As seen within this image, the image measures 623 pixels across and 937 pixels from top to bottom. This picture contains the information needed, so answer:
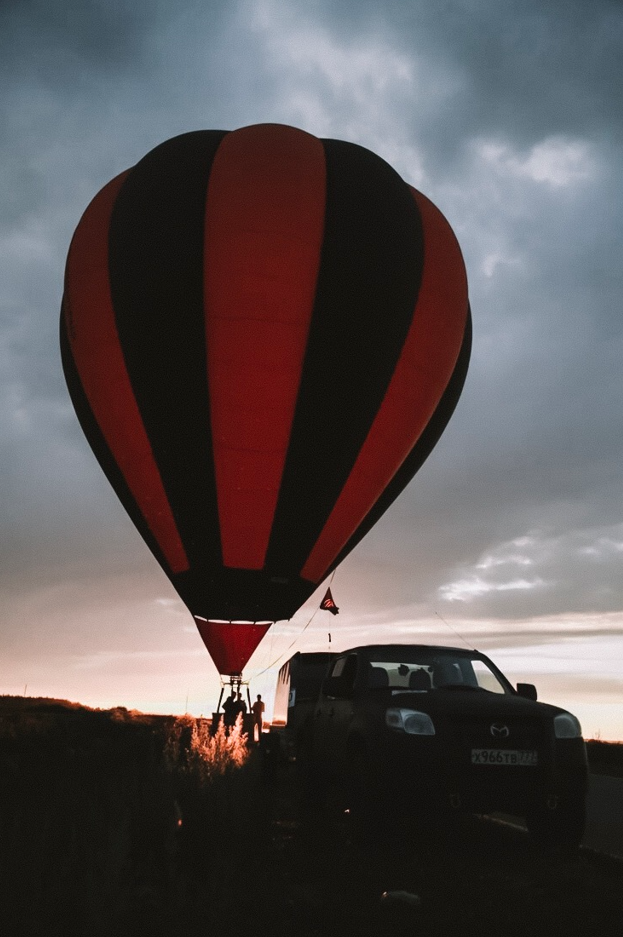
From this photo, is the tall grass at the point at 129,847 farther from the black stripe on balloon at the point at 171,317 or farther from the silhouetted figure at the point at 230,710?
the silhouetted figure at the point at 230,710

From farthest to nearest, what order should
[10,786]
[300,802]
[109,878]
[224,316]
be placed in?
[224,316], [10,786], [300,802], [109,878]

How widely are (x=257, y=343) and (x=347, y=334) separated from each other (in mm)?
1469

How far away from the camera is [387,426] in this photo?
566 inches

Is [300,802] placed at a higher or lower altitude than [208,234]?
lower

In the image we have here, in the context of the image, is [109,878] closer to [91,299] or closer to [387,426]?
[387,426]

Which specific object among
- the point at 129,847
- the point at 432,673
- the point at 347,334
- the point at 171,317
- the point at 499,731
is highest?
the point at 171,317

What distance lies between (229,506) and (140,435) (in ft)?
6.33

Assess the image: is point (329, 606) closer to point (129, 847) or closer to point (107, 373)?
point (107, 373)

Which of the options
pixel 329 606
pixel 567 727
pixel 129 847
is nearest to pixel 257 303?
pixel 567 727

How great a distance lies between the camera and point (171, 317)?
1361 cm

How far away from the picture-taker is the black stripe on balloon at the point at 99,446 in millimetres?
15422

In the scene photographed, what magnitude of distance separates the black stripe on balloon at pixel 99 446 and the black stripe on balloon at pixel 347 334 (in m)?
2.65

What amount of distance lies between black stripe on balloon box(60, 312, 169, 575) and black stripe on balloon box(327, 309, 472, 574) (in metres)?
3.54

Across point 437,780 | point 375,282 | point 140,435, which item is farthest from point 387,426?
point 437,780
